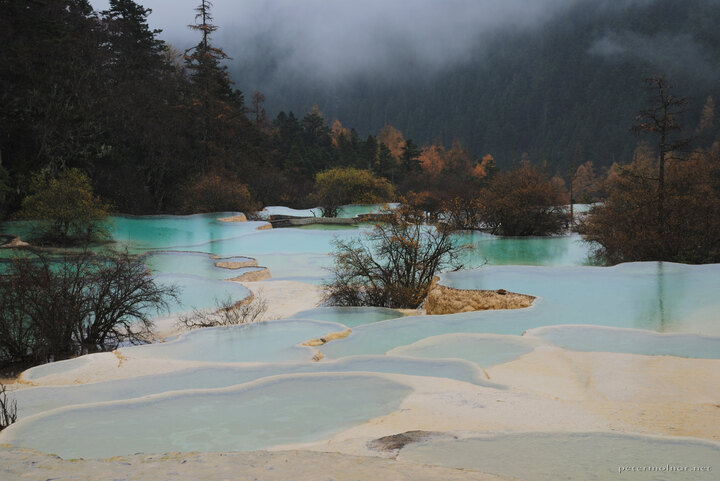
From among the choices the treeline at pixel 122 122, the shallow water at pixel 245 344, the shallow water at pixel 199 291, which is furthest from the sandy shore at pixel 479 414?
the treeline at pixel 122 122

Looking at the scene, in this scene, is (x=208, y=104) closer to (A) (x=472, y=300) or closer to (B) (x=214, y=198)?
(B) (x=214, y=198)

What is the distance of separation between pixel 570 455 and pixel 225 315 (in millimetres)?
8510

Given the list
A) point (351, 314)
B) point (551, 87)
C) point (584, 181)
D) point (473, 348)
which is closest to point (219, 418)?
point (473, 348)

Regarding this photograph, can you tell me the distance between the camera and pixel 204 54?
3534cm

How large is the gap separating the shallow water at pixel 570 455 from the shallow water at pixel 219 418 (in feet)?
3.68

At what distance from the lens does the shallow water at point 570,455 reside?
11.7 ft

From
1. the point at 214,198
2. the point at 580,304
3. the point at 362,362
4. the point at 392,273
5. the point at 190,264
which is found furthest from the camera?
the point at 214,198

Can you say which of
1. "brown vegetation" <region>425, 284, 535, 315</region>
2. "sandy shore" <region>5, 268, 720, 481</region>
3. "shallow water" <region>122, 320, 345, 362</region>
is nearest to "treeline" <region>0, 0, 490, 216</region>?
"shallow water" <region>122, 320, 345, 362</region>

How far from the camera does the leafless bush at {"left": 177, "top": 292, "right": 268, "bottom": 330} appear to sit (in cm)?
1076

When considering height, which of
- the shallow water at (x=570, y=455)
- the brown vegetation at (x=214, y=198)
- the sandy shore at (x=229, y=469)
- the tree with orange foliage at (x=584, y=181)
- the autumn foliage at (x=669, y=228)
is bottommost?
the shallow water at (x=570, y=455)

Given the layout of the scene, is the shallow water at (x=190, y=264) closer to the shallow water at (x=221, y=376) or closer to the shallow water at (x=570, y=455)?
the shallow water at (x=221, y=376)

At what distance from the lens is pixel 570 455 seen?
3.84 metres

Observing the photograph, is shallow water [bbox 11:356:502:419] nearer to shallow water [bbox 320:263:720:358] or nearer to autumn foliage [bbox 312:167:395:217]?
shallow water [bbox 320:263:720:358]

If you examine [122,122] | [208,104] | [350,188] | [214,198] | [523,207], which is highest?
[208,104]
